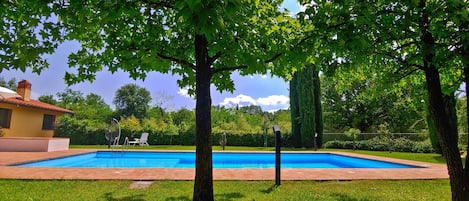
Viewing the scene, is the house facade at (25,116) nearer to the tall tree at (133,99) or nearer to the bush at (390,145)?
the bush at (390,145)

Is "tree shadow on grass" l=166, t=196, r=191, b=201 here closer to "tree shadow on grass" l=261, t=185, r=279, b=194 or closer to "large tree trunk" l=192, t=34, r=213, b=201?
"large tree trunk" l=192, t=34, r=213, b=201

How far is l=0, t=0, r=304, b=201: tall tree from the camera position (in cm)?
376

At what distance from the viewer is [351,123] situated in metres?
32.9

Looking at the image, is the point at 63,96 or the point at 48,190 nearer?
the point at 48,190

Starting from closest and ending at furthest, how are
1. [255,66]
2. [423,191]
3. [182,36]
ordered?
[255,66] < [182,36] < [423,191]

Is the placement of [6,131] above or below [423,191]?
above

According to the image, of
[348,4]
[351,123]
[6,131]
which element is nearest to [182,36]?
[348,4]

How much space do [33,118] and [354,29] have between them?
24.3 m

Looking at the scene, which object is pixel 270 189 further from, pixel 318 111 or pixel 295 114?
pixel 318 111

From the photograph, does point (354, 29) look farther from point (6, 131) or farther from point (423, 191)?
point (6, 131)

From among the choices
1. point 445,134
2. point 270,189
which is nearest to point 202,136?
point 270,189

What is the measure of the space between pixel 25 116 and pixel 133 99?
28.5 meters

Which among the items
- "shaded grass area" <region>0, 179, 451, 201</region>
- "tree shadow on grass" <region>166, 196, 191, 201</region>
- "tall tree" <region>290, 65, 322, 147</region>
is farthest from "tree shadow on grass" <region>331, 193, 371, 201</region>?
"tall tree" <region>290, 65, 322, 147</region>

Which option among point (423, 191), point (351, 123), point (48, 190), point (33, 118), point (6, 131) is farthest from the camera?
point (351, 123)
